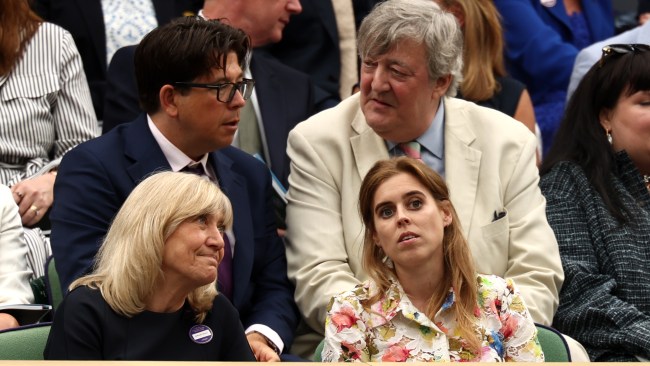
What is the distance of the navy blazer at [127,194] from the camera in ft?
13.8

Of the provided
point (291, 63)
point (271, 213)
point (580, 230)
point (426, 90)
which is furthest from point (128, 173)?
point (291, 63)

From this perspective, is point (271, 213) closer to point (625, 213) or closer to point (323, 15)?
point (625, 213)

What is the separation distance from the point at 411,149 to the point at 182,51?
2.97ft

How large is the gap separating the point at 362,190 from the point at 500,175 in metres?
0.80

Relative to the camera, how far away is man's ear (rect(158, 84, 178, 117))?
4398 mm

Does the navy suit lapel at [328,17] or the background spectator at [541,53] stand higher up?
the navy suit lapel at [328,17]

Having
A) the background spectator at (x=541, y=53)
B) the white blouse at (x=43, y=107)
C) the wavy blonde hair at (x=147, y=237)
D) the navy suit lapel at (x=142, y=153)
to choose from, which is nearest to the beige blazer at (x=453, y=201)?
the navy suit lapel at (x=142, y=153)

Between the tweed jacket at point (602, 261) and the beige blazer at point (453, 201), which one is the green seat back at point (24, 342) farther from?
the tweed jacket at point (602, 261)

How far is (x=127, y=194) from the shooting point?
14.1 ft

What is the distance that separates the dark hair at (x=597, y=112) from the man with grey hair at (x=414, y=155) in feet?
1.04

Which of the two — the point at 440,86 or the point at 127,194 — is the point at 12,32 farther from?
the point at 440,86

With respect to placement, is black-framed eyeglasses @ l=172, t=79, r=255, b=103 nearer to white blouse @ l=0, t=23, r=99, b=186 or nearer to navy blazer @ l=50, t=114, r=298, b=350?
navy blazer @ l=50, t=114, r=298, b=350

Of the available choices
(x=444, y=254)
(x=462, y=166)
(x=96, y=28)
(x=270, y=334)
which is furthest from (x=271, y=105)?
Result: (x=444, y=254)

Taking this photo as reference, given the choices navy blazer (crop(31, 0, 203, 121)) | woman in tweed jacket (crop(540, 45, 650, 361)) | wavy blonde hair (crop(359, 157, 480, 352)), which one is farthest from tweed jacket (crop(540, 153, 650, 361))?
navy blazer (crop(31, 0, 203, 121))
